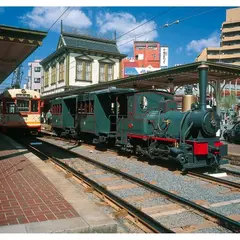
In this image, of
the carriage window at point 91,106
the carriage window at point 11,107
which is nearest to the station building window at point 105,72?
the carriage window at point 11,107

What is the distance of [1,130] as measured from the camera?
71.2 feet

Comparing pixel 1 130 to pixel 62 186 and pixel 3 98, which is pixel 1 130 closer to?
pixel 3 98

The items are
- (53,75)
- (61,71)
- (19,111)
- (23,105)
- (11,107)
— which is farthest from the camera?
(53,75)

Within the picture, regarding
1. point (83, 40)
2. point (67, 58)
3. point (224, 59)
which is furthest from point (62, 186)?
point (224, 59)

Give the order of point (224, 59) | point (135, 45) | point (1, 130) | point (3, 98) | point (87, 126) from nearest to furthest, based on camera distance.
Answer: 1. point (87, 126)
2. point (3, 98)
3. point (1, 130)
4. point (224, 59)
5. point (135, 45)

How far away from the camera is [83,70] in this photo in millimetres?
38219

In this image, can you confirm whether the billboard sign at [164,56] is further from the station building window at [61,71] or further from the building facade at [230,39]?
the station building window at [61,71]

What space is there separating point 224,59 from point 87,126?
80256mm

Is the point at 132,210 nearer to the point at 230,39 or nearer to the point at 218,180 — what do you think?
the point at 218,180

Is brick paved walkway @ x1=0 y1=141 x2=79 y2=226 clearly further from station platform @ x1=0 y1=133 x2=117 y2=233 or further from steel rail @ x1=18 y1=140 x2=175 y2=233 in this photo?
steel rail @ x1=18 y1=140 x2=175 y2=233

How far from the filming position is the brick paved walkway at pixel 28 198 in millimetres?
4871

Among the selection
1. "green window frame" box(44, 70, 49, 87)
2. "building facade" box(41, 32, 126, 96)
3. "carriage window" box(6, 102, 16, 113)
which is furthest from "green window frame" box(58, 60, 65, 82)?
"carriage window" box(6, 102, 16, 113)

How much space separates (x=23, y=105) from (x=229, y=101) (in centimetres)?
5214

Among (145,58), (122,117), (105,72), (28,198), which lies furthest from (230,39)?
(28,198)
